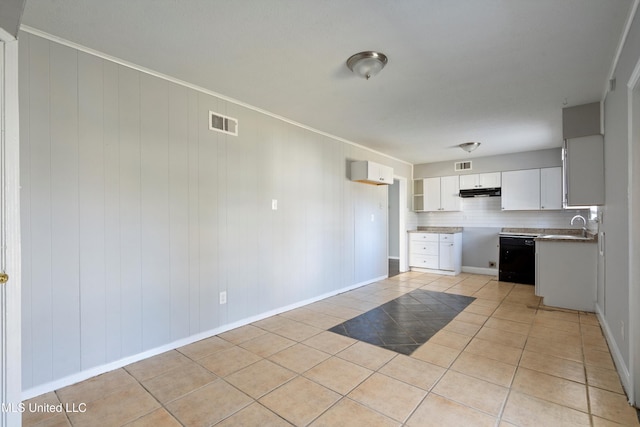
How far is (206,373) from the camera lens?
2367mm

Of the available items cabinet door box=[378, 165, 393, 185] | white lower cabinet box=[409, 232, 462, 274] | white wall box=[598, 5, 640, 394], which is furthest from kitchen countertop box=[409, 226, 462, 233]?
white wall box=[598, 5, 640, 394]

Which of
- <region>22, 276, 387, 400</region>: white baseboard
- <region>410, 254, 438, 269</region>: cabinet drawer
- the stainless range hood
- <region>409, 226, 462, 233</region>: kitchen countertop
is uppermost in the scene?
the stainless range hood

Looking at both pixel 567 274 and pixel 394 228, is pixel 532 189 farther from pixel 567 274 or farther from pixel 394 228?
pixel 394 228

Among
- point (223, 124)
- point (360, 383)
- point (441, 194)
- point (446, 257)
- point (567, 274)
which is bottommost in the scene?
point (360, 383)

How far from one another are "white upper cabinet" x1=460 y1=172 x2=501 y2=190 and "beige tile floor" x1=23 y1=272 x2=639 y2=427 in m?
3.27

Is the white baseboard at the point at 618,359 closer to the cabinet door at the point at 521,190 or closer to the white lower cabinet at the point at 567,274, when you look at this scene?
the white lower cabinet at the point at 567,274

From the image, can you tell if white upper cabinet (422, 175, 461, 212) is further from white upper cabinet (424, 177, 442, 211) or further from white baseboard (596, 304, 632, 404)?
white baseboard (596, 304, 632, 404)

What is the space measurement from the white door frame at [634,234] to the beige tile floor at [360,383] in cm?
23

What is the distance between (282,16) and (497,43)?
5.09 feet

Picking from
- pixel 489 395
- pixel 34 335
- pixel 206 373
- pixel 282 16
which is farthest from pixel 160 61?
pixel 489 395

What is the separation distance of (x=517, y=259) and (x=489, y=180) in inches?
63.5

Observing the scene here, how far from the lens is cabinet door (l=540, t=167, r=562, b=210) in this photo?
5.41m

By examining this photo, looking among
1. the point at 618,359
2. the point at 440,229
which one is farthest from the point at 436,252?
the point at 618,359

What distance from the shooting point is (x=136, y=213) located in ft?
8.38
